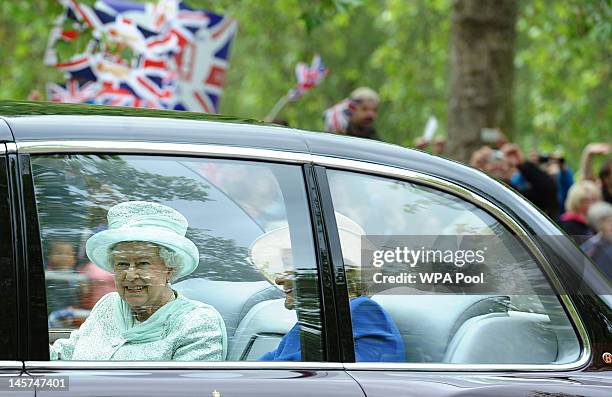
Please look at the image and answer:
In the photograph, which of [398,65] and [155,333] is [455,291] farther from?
[398,65]

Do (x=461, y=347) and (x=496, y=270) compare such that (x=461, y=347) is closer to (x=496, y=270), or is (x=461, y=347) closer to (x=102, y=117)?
(x=496, y=270)

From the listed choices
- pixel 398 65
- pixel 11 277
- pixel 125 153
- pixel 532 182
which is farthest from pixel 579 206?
pixel 398 65

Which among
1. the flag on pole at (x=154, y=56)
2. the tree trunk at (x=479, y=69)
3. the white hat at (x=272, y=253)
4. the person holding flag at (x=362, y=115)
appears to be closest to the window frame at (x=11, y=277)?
the white hat at (x=272, y=253)

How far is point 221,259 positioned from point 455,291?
2.03ft

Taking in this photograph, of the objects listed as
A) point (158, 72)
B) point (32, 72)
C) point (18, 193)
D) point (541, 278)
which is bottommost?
point (541, 278)

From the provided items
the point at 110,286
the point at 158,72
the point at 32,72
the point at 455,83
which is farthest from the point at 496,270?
the point at 32,72

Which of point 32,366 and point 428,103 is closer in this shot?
point 32,366

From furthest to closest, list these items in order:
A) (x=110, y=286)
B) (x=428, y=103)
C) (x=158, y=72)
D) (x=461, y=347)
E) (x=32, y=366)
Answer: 1. (x=428, y=103)
2. (x=158, y=72)
3. (x=461, y=347)
4. (x=110, y=286)
5. (x=32, y=366)

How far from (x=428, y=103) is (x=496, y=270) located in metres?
23.8

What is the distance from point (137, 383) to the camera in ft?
9.59

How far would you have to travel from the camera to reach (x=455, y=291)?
3.35 m

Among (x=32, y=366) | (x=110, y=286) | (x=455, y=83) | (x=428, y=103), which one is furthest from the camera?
(x=428, y=103)

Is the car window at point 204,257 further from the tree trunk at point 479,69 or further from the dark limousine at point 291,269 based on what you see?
the tree trunk at point 479,69

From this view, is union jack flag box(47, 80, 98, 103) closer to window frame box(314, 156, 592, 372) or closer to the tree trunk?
the tree trunk
